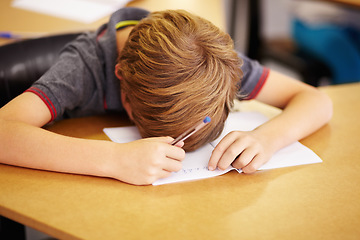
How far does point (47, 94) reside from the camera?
88 centimetres

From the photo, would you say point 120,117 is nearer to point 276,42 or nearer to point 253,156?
point 253,156

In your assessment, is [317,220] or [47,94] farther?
[47,94]

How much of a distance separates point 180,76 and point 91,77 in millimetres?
319

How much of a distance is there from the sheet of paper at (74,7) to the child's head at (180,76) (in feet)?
2.48

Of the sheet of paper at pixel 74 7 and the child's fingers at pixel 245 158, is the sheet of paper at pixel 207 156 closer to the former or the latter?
the child's fingers at pixel 245 158

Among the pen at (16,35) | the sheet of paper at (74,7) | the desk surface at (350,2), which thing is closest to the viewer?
the pen at (16,35)

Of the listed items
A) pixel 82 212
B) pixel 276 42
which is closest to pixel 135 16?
pixel 82 212

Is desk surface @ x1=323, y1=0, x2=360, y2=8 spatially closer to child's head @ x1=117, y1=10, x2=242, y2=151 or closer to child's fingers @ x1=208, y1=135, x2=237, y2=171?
child's head @ x1=117, y1=10, x2=242, y2=151

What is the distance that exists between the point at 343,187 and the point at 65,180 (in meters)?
0.53

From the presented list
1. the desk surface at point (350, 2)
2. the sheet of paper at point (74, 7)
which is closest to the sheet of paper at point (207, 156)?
the sheet of paper at point (74, 7)

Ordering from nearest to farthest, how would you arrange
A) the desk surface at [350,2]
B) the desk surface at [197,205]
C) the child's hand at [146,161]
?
the desk surface at [197,205], the child's hand at [146,161], the desk surface at [350,2]

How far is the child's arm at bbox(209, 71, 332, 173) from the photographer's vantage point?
811mm

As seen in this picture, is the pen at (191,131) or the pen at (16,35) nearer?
the pen at (191,131)

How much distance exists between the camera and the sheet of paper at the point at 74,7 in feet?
5.05
